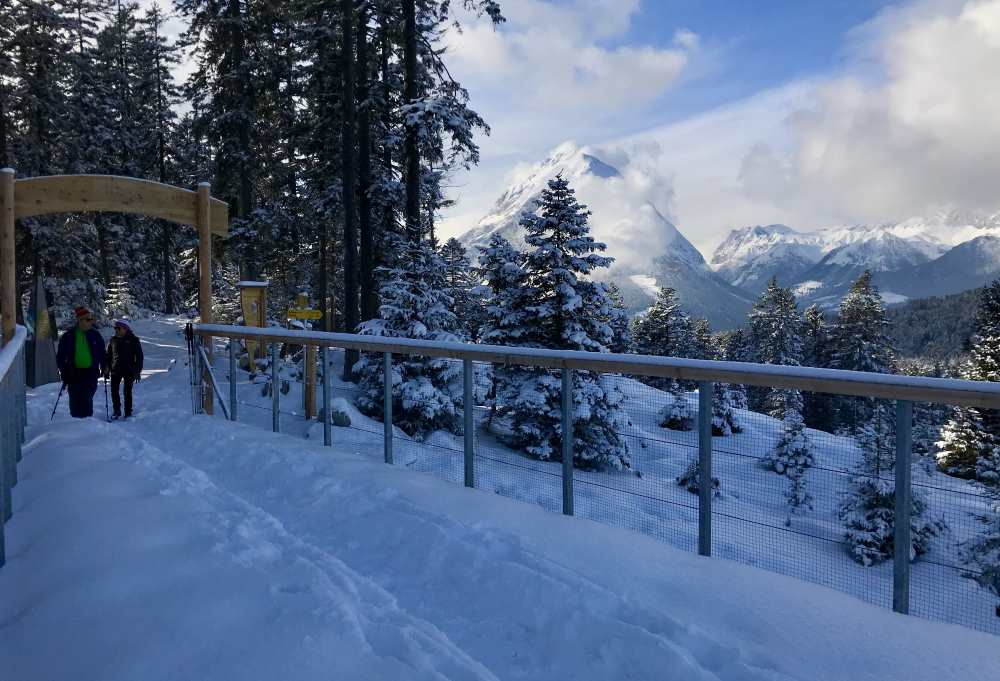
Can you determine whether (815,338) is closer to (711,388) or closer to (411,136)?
(411,136)

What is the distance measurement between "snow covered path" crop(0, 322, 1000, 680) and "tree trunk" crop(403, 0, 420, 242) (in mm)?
12263

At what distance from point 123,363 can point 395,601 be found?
8.39m

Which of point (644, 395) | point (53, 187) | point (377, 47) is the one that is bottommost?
point (644, 395)

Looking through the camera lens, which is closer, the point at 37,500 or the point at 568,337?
the point at 37,500

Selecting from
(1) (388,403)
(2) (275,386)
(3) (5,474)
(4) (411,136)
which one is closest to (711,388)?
(1) (388,403)

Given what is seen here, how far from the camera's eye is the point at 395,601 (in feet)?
11.0

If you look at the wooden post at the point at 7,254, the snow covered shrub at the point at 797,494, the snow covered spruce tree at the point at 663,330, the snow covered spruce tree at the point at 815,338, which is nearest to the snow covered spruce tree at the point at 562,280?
the wooden post at the point at 7,254

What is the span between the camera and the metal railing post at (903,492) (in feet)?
10.4

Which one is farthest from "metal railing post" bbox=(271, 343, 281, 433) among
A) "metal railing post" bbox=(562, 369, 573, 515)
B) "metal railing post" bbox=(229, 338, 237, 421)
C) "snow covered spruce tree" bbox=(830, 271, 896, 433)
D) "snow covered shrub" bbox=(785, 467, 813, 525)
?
"snow covered spruce tree" bbox=(830, 271, 896, 433)

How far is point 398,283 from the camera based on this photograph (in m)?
→ 13.3

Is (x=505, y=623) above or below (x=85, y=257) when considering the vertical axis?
below

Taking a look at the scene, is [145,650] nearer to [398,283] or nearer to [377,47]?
[398,283]

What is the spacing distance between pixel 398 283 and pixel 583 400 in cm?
479

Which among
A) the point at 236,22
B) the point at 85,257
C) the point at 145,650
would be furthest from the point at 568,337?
the point at 85,257
